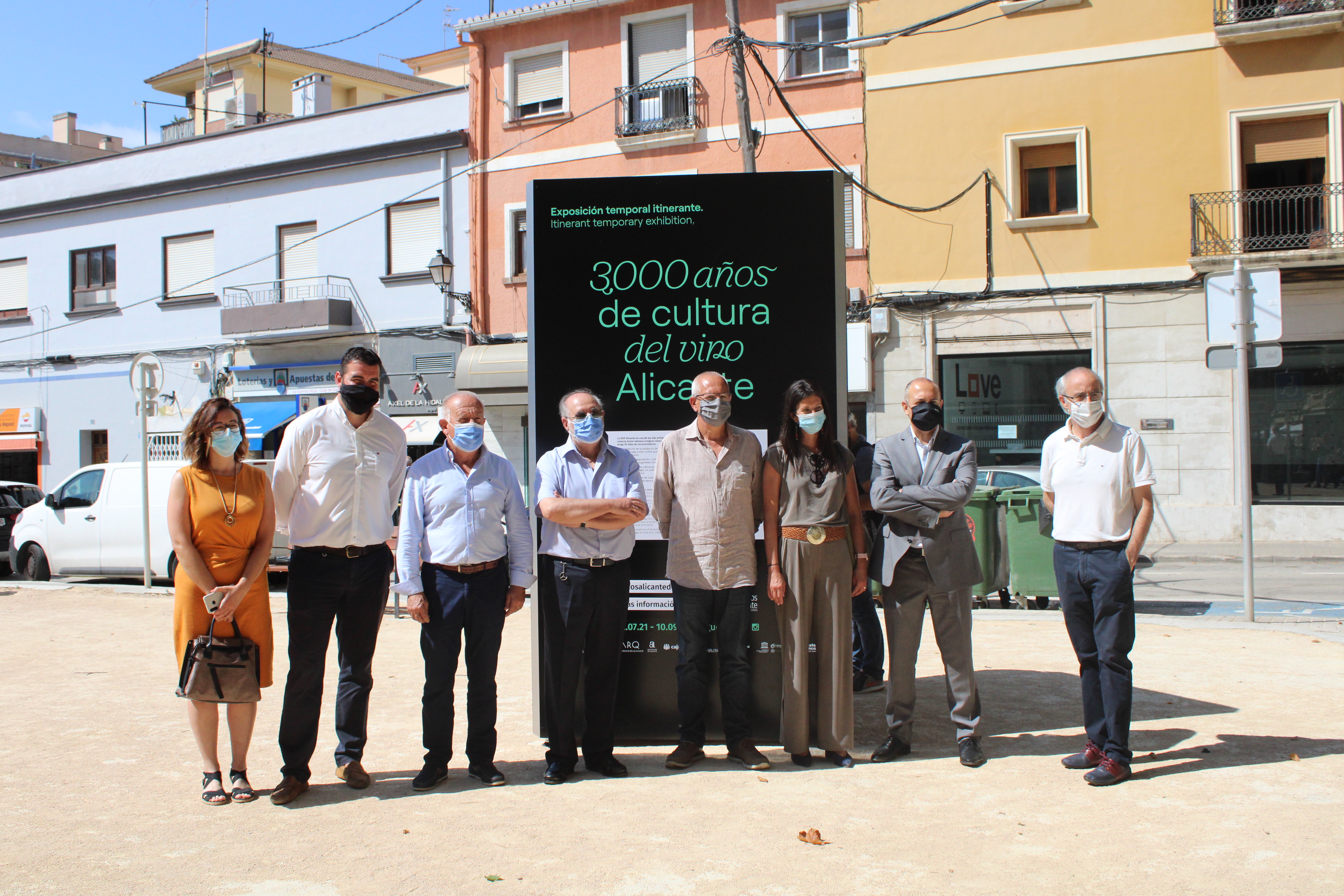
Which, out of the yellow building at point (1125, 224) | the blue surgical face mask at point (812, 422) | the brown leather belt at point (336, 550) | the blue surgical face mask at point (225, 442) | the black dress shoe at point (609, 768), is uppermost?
the yellow building at point (1125, 224)

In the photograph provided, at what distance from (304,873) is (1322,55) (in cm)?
1925

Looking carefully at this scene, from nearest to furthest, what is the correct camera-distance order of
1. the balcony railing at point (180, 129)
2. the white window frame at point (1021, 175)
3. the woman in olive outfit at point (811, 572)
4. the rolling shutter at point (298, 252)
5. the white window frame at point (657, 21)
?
1. the woman in olive outfit at point (811, 572)
2. the white window frame at point (1021, 175)
3. the white window frame at point (657, 21)
4. the rolling shutter at point (298, 252)
5. the balcony railing at point (180, 129)

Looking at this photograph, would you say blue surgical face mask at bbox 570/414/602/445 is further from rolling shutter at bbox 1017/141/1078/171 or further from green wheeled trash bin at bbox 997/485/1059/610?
rolling shutter at bbox 1017/141/1078/171

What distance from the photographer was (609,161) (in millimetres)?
21344

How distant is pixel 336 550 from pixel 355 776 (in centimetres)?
104

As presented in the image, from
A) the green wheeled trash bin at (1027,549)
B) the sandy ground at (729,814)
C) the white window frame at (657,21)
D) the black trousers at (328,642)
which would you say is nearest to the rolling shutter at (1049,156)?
the white window frame at (657,21)

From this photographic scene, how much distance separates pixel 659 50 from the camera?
68.8 ft

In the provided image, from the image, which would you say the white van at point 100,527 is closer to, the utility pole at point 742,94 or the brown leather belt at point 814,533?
the utility pole at point 742,94

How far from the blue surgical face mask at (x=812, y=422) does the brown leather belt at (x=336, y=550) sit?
214 centimetres

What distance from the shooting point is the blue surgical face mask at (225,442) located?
4660 mm

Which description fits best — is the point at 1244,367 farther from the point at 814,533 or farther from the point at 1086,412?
the point at 814,533

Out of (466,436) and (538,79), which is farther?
(538,79)

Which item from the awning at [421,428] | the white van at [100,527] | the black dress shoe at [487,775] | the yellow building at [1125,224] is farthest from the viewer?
the awning at [421,428]

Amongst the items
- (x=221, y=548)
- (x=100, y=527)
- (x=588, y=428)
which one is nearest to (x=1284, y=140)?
(x=588, y=428)
